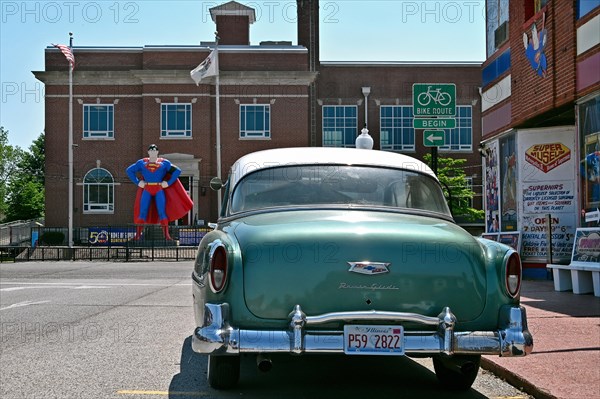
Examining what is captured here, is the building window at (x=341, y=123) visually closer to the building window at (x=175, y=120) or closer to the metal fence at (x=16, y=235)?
the building window at (x=175, y=120)

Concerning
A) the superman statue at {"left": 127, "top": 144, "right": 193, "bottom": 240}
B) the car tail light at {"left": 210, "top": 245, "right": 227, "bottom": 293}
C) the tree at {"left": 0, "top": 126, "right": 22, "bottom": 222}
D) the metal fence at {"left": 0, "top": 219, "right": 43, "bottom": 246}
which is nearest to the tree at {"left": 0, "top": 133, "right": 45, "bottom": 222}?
the tree at {"left": 0, "top": 126, "right": 22, "bottom": 222}

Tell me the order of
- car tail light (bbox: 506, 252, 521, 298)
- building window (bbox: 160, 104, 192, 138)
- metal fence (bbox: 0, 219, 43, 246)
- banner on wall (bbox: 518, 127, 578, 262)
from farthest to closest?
building window (bbox: 160, 104, 192, 138) → metal fence (bbox: 0, 219, 43, 246) → banner on wall (bbox: 518, 127, 578, 262) → car tail light (bbox: 506, 252, 521, 298)

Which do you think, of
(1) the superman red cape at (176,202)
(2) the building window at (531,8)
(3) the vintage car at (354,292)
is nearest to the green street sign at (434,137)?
(3) the vintage car at (354,292)

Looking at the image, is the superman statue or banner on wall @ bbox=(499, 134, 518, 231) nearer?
banner on wall @ bbox=(499, 134, 518, 231)

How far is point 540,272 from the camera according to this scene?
53.8 ft

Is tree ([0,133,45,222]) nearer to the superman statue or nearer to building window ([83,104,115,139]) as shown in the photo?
building window ([83,104,115,139])

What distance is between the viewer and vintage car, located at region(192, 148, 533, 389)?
189 inches

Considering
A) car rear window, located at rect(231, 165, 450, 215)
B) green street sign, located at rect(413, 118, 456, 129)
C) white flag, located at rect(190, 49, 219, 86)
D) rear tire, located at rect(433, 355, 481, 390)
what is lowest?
rear tire, located at rect(433, 355, 481, 390)

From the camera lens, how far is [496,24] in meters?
19.0

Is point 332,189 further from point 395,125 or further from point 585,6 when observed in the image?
point 395,125

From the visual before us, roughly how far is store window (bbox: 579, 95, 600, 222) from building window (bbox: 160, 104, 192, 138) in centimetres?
3358

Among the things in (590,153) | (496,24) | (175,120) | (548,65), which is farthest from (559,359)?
(175,120)

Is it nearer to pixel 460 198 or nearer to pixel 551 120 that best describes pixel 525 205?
pixel 551 120

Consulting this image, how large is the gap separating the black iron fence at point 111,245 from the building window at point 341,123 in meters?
14.3
